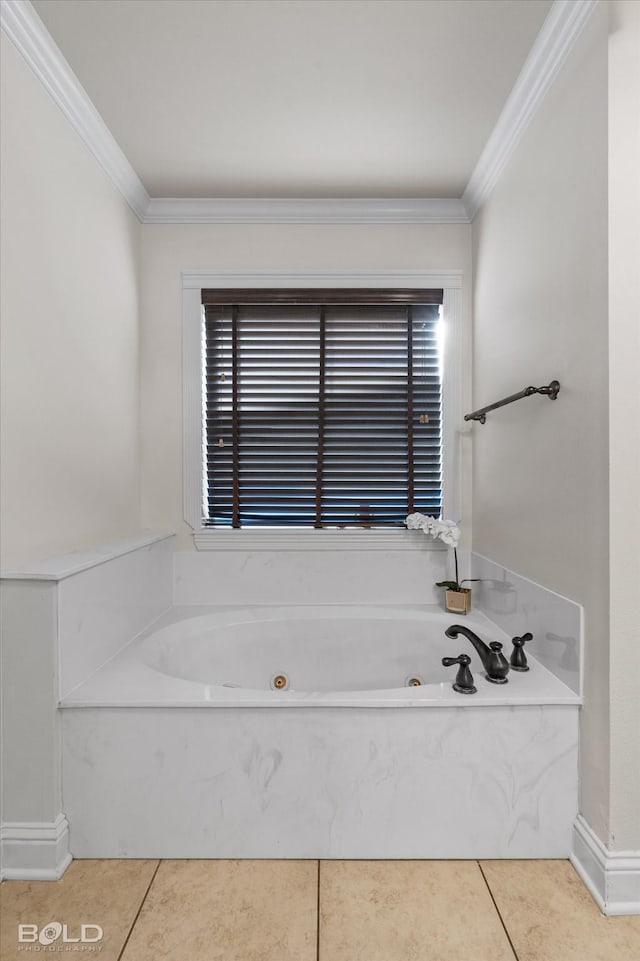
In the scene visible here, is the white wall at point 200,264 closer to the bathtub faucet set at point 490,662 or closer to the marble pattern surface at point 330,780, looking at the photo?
the bathtub faucet set at point 490,662

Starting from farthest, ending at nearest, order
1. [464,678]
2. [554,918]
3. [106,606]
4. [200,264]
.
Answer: [200,264] → [106,606] → [464,678] → [554,918]

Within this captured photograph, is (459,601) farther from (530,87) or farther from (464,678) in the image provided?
(530,87)

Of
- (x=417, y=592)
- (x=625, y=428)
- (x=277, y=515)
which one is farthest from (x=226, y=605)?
(x=625, y=428)

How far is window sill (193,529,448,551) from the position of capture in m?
2.65

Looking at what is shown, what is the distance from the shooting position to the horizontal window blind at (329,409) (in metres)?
2.66

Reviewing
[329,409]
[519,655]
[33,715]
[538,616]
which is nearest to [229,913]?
[33,715]

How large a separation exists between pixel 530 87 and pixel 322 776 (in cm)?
223

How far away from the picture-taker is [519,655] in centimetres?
179

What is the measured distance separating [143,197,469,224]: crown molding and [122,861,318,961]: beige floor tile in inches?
99.1

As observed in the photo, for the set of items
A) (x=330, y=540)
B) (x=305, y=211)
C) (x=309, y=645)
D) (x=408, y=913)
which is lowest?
(x=408, y=913)

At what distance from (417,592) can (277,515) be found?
0.76 meters

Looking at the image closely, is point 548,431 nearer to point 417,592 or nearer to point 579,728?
point 579,728

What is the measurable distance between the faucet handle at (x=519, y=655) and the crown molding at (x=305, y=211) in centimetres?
191

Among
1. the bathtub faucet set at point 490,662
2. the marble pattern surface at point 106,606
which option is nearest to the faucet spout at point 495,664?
the bathtub faucet set at point 490,662
